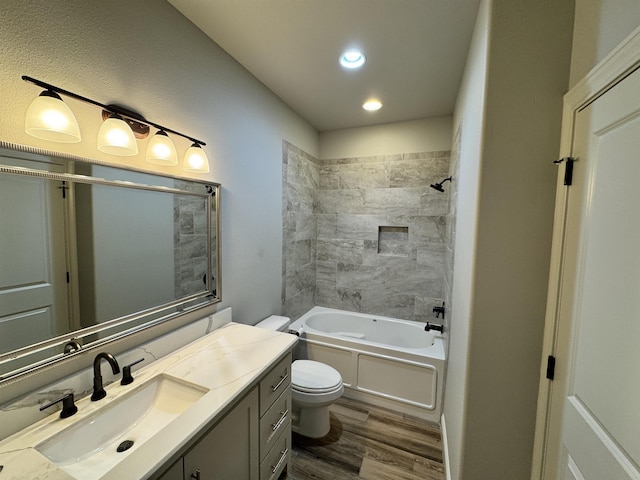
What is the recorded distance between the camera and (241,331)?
5.45ft

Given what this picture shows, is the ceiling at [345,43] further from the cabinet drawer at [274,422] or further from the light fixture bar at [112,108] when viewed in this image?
the cabinet drawer at [274,422]

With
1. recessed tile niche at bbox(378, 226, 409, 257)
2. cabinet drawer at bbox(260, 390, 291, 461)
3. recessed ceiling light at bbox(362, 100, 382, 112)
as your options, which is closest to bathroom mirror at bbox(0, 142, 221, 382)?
cabinet drawer at bbox(260, 390, 291, 461)

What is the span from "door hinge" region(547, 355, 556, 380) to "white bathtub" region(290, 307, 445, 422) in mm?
1150

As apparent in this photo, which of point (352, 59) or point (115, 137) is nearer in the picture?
point (115, 137)

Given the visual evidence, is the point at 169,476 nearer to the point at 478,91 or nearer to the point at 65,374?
the point at 65,374

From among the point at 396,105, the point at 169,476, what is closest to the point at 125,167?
the point at 169,476

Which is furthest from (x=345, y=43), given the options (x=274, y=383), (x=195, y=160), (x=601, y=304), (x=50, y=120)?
(x=274, y=383)

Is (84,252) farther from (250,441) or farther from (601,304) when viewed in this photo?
(601,304)

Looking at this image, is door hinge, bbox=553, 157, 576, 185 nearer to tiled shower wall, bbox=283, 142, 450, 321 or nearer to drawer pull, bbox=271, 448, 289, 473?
tiled shower wall, bbox=283, 142, 450, 321

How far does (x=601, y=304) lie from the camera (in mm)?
771

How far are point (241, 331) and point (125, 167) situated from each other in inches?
44.4

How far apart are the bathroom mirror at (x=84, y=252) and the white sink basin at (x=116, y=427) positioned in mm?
279

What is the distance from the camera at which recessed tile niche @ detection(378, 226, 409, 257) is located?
291 centimetres

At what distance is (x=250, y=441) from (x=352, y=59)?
2333 mm
